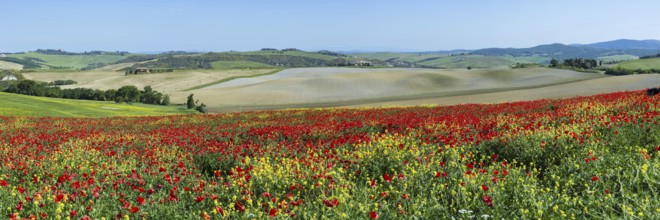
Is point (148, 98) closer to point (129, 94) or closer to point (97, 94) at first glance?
point (129, 94)

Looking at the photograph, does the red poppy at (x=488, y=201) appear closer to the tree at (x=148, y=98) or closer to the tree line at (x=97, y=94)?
the tree line at (x=97, y=94)

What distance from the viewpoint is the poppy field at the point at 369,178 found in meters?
5.69

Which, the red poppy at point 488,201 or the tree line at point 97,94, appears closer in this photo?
the red poppy at point 488,201

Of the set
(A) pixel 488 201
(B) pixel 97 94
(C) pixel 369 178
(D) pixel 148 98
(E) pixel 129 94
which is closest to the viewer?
(A) pixel 488 201

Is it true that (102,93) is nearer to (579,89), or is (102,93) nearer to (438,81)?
(438,81)

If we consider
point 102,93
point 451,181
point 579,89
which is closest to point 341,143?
point 451,181

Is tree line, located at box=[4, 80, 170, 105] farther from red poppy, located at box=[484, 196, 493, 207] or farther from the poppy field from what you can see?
red poppy, located at box=[484, 196, 493, 207]

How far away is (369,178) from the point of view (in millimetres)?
7961

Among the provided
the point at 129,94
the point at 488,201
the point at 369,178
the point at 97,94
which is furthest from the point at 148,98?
the point at 488,201

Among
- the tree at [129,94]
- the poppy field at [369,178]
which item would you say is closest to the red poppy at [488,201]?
the poppy field at [369,178]

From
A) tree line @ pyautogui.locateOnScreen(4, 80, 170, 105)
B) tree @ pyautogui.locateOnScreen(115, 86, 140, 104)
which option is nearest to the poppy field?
tree line @ pyautogui.locateOnScreen(4, 80, 170, 105)

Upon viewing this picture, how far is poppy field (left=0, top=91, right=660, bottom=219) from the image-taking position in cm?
569

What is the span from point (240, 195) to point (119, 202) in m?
1.89

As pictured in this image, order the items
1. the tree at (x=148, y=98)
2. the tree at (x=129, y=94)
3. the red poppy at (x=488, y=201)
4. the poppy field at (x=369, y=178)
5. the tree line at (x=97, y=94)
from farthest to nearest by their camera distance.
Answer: the tree at (x=129, y=94) → the tree line at (x=97, y=94) → the tree at (x=148, y=98) → the poppy field at (x=369, y=178) → the red poppy at (x=488, y=201)
